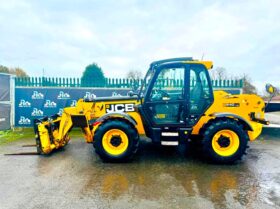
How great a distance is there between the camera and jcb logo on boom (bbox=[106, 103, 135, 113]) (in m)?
6.57

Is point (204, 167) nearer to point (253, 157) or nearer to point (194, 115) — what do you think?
point (194, 115)

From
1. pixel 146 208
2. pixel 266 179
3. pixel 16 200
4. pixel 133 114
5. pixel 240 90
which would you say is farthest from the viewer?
pixel 240 90

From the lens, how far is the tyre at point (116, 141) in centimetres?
582

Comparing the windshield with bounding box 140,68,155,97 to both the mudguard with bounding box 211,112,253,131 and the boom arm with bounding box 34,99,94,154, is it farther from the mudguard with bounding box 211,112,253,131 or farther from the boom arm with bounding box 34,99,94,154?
the mudguard with bounding box 211,112,253,131

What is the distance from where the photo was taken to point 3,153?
6809 mm

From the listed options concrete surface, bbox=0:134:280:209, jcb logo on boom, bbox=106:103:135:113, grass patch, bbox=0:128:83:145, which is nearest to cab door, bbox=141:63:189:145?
jcb logo on boom, bbox=106:103:135:113

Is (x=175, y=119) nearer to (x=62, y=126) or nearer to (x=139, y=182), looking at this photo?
(x=139, y=182)

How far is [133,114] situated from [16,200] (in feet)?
10.8

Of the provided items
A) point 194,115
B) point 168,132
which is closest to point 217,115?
point 194,115

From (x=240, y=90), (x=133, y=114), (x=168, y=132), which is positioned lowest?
(x=168, y=132)

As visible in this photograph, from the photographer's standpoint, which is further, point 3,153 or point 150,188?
point 3,153

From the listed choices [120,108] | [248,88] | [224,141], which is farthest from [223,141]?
[248,88]

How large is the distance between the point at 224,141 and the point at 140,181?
90.9 inches

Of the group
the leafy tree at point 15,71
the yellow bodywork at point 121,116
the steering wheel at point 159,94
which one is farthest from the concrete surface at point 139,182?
the leafy tree at point 15,71
